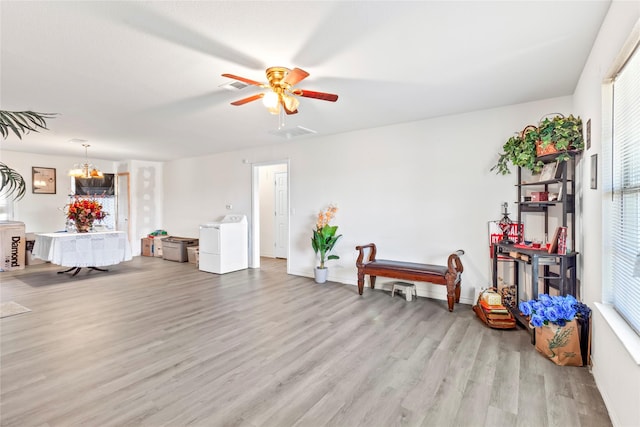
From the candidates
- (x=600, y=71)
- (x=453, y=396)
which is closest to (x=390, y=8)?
(x=600, y=71)

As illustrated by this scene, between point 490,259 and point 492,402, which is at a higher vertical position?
point 490,259

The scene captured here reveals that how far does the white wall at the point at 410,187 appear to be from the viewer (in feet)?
12.7

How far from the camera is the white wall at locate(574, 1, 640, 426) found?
5.19ft

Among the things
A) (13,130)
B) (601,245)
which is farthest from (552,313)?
(13,130)

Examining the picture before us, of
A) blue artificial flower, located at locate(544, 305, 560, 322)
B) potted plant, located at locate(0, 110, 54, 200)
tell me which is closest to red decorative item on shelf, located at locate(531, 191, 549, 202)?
blue artificial flower, located at locate(544, 305, 560, 322)

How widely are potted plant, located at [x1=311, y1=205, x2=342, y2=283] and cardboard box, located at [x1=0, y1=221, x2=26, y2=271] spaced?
595 cm

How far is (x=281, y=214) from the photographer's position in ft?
24.4

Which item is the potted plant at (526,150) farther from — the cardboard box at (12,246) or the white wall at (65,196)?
the cardboard box at (12,246)

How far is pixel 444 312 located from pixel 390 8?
317 cm

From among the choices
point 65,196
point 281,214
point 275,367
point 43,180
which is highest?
point 43,180

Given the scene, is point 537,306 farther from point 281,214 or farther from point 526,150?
point 281,214

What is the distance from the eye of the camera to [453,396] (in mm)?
2049

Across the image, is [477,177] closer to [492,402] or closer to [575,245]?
[575,245]

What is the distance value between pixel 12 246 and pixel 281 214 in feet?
17.5
